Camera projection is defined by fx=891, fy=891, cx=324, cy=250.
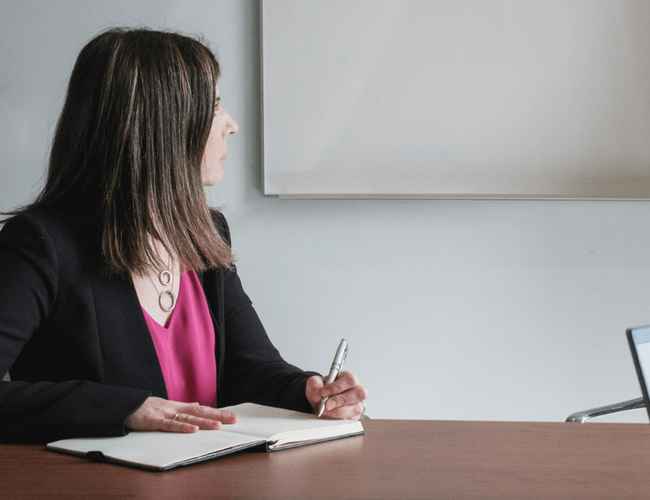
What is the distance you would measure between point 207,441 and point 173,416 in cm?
12

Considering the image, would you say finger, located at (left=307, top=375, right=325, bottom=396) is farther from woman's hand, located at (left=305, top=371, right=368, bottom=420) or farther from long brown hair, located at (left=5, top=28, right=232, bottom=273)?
long brown hair, located at (left=5, top=28, right=232, bottom=273)

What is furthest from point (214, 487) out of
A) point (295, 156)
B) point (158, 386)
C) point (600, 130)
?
point (600, 130)

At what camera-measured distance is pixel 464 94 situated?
8.70 feet

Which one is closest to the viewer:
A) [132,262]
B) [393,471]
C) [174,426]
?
[393,471]

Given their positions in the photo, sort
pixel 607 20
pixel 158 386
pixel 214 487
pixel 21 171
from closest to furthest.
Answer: pixel 214 487, pixel 158 386, pixel 607 20, pixel 21 171

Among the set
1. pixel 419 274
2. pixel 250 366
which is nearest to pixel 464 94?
pixel 419 274

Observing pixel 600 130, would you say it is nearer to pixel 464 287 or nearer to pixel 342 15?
pixel 464 287

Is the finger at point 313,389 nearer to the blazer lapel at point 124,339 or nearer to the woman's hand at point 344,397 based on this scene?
the woman's hand at point 344,397

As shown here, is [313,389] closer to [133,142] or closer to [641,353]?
[133,142]

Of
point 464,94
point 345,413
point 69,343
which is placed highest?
point 464,94

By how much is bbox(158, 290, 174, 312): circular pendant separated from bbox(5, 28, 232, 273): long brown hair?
0.24ft

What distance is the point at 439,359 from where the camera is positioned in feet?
8.99

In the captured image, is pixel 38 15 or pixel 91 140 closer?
pixel 91 140

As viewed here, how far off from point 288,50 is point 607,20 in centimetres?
95
